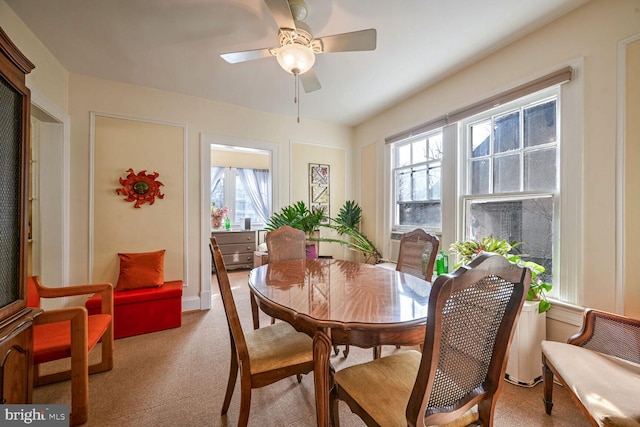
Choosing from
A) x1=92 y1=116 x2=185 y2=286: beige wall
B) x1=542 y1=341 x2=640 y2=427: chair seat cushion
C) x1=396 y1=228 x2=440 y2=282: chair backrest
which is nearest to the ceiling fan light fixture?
x1=396 y1=228 x2=440 y2=282: chair backrest

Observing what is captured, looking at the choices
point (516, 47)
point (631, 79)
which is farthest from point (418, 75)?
point (631, 79)

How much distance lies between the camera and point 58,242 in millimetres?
2555

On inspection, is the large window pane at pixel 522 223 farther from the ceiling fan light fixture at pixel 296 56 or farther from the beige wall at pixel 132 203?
the beige wall at pixel 132 203

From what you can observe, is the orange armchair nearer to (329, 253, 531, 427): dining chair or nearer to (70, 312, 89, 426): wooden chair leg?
(70, 312, 89, 426): wooden chair leg

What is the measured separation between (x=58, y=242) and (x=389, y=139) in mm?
3979

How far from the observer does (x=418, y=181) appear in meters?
3.39

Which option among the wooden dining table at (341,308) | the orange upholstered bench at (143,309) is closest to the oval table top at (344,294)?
the wooden dining table at (341,308)

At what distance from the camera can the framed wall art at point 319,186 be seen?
13.5 ft

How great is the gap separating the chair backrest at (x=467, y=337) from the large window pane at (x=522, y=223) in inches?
65.5

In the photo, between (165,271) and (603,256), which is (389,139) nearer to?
(603,256)

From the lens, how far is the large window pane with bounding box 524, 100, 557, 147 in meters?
2.07

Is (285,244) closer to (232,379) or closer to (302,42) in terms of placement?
(232,379)

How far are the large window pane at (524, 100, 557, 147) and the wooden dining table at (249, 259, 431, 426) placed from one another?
1.66 meters

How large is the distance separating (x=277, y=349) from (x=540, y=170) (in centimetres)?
245
